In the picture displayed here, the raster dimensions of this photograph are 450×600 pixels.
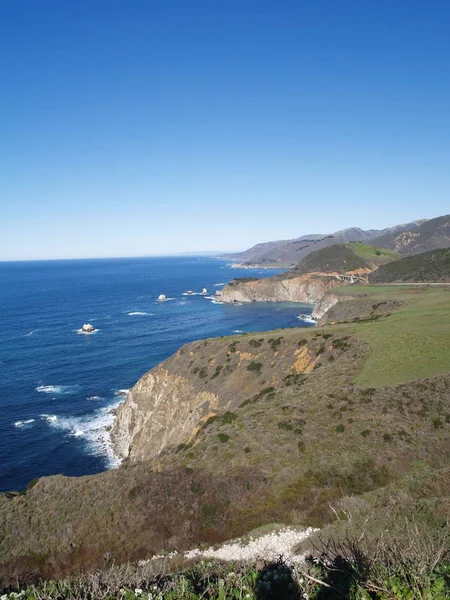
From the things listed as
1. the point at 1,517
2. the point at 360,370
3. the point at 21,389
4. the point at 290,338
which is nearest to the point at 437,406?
the point at 360,370

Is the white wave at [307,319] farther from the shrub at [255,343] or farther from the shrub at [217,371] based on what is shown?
the shrub at [217,371]

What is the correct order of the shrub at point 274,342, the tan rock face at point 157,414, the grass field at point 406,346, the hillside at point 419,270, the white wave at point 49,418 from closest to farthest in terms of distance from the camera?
the grass field at point 406,346 < the tan rock face at point 157,414 < the shrub at point 274,342 < the white wave at point 49,418 < the hillside at point 419,270

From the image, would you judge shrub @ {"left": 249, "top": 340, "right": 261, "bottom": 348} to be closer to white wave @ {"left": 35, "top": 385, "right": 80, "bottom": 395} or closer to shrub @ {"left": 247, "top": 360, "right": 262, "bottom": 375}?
shrub @ {"left": 247, "top": 360, "right": 262, "bottom": 375}

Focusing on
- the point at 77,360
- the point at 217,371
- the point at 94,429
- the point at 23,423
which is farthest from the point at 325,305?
the point at 23,423

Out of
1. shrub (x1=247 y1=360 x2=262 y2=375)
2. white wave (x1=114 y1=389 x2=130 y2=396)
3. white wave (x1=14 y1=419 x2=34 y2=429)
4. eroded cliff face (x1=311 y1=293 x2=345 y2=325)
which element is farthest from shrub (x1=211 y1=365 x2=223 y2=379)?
eroded cliff face (x1=311 y1=293 x2=345 y2=325)

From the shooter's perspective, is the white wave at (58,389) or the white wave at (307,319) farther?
the white wave at (307,319)

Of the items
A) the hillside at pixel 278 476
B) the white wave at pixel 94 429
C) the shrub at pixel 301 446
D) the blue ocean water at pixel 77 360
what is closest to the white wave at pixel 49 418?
the white wave at pixel 94 429

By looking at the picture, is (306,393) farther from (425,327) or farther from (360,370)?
(425,327)
